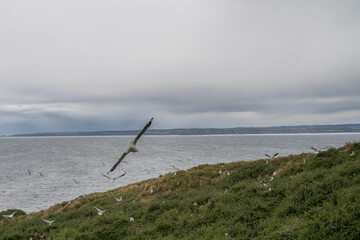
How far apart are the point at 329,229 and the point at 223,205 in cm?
668

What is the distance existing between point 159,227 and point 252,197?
232 inches

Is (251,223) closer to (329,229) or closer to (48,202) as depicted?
(329,229)

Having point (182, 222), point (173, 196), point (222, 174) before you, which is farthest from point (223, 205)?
point (222, 174)

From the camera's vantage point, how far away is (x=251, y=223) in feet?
39.1

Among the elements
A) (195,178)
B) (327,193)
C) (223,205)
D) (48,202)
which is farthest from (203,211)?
(48,202)

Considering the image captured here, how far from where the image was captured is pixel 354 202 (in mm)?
9844

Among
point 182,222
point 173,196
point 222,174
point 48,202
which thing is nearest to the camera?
point 182,222

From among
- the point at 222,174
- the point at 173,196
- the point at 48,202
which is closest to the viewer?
the point at 173,196

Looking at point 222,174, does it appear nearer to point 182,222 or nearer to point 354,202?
point 182,222

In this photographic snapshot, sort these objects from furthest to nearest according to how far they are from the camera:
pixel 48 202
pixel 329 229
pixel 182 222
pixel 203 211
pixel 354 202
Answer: pixel 48 202 < pixel 203 211 < pixel 182 222 < pixel 354 202 < pixel 329 229

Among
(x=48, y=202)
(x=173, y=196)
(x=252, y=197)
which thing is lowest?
(x=48, y=202)

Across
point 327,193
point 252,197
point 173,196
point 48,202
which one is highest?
point 327,193

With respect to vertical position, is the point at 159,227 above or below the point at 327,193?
below

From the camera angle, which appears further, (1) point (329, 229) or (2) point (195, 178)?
(2) point (195, 178)
